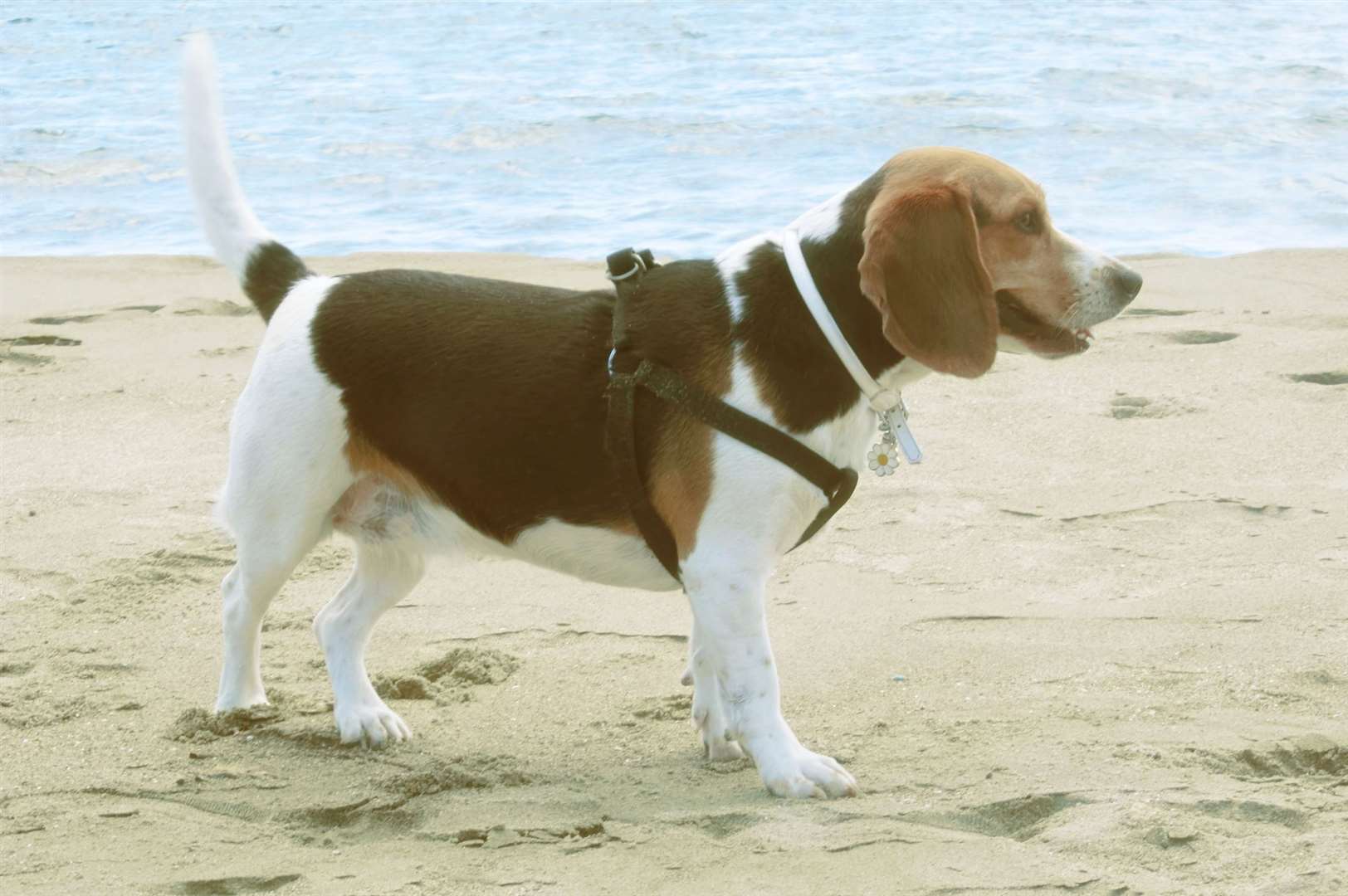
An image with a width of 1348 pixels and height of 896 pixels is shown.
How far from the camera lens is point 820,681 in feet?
14.6

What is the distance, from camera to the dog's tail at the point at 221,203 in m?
4.23

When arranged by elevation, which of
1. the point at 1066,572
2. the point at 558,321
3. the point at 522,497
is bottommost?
the point at 1066,572

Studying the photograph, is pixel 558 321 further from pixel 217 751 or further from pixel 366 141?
pixel 366 141

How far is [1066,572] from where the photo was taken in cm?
508

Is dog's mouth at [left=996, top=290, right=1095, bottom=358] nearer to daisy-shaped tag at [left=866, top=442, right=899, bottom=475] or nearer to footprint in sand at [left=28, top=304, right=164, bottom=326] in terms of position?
daisy-shaped tag at [left=866, top=442, right=899, bottom=475]

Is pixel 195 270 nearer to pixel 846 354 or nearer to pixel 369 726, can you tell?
pixel 369 726

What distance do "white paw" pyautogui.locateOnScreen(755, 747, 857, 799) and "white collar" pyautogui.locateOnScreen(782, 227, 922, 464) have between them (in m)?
0.72

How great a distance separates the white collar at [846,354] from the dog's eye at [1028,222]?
465 millimetres

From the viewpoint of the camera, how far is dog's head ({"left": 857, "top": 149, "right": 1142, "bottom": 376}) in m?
3.56

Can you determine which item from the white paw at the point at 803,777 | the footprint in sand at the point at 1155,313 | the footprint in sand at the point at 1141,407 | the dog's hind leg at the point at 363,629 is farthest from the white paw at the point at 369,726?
the footprint in sand at the point at 1155,313

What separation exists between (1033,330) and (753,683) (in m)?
1.05

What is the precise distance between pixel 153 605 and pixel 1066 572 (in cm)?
278

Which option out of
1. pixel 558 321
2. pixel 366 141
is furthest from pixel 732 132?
pixel 558 321

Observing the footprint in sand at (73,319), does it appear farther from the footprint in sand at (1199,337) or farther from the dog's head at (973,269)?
the dog's head at (973,269)
